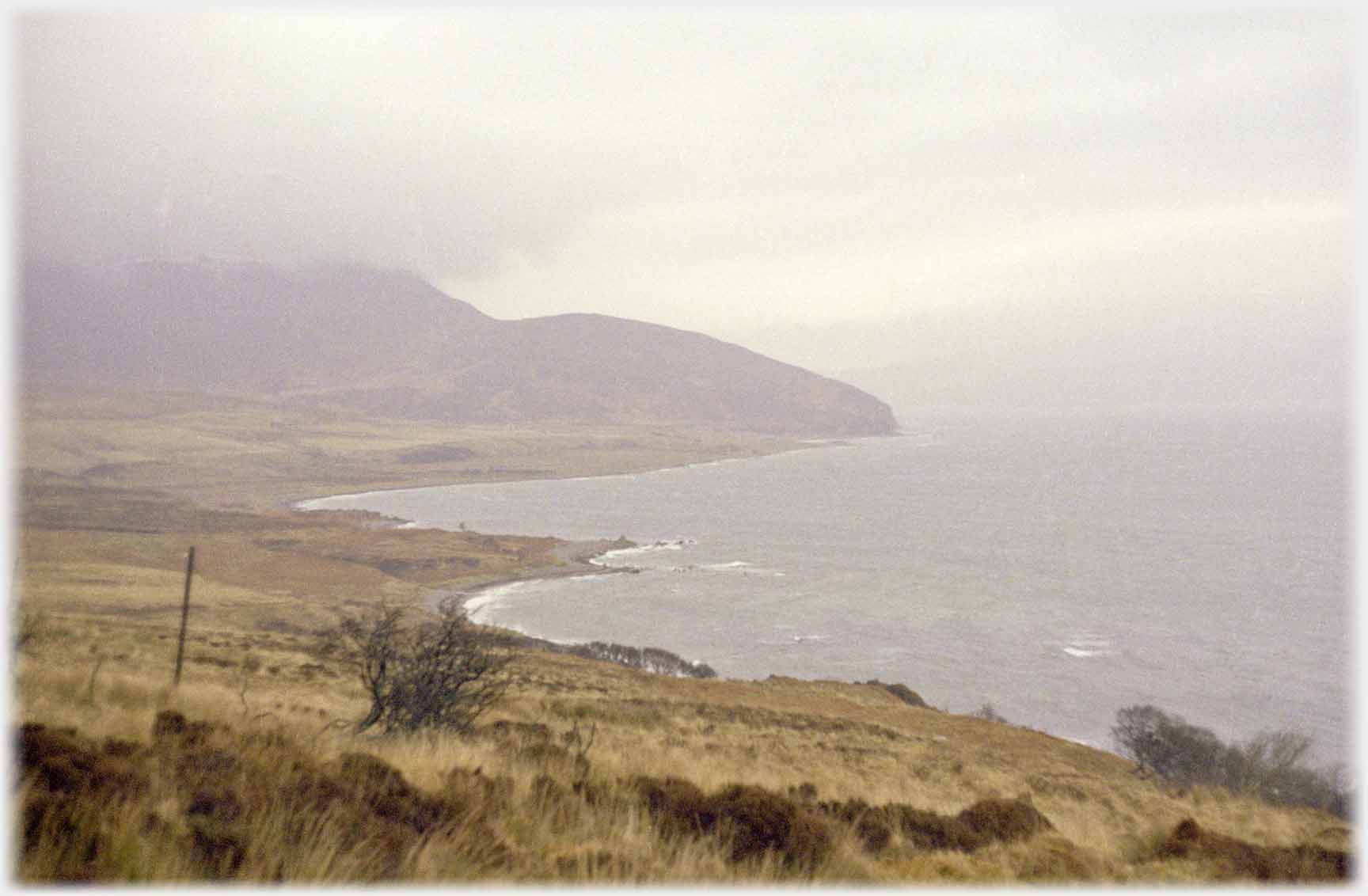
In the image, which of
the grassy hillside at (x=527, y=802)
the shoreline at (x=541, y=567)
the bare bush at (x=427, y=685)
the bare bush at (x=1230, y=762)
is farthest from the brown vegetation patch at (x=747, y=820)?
the shoreline at (x=541, y=567)

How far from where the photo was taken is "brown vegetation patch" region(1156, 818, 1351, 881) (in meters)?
4.37

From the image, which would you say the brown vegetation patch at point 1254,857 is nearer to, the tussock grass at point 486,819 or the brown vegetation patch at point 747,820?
the tussock grass at point 486,819

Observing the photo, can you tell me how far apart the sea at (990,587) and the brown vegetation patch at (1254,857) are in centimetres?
306

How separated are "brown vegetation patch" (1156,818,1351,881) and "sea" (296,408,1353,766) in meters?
3.06

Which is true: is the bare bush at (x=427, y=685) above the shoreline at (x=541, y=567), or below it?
above

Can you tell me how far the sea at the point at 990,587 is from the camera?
35344 millimetres

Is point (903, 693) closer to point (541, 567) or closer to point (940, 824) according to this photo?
point (940, 824)

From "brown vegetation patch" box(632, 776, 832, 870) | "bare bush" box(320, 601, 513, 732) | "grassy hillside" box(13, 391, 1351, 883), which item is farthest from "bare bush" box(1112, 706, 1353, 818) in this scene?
"brown vegetation patch" box(632, 776, 832, 870)

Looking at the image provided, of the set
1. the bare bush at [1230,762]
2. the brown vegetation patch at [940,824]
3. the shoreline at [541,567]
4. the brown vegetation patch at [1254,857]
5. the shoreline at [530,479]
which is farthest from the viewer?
the shoreline at [530,479]

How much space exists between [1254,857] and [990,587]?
51.5m

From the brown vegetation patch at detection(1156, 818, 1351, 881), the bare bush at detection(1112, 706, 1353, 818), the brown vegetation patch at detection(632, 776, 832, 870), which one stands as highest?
the brown vegetation patch at detection(632, 776, 832, 870)

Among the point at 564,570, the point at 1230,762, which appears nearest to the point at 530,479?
the point at 564,570

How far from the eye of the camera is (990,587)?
53188 millimetres

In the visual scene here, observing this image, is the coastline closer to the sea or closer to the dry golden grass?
the sea
